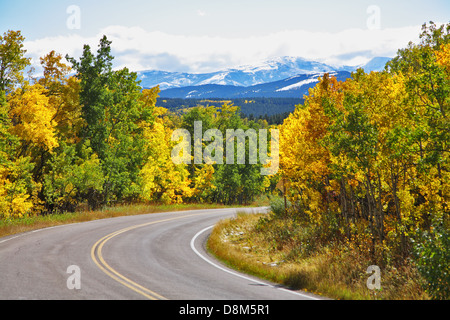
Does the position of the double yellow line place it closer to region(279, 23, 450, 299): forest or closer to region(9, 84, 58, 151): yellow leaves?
region(279, 23, 450, 299): forest

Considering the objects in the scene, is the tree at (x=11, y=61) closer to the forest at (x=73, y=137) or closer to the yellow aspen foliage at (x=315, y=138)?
the forest at (x=73, y=137)

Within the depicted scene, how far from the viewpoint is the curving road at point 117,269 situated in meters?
9.00

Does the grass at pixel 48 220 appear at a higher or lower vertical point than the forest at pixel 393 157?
lower

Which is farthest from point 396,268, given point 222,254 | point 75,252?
point 75,252

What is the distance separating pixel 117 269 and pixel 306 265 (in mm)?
6653

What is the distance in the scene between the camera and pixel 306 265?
12828mm

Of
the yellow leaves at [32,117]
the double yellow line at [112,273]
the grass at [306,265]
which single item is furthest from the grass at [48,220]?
the grass at [306,265]

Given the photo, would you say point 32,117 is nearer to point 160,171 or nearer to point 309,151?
point 160,171

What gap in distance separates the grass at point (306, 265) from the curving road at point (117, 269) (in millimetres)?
702

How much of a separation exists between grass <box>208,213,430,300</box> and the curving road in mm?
702

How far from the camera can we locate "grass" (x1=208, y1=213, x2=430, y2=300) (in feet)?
32.1
